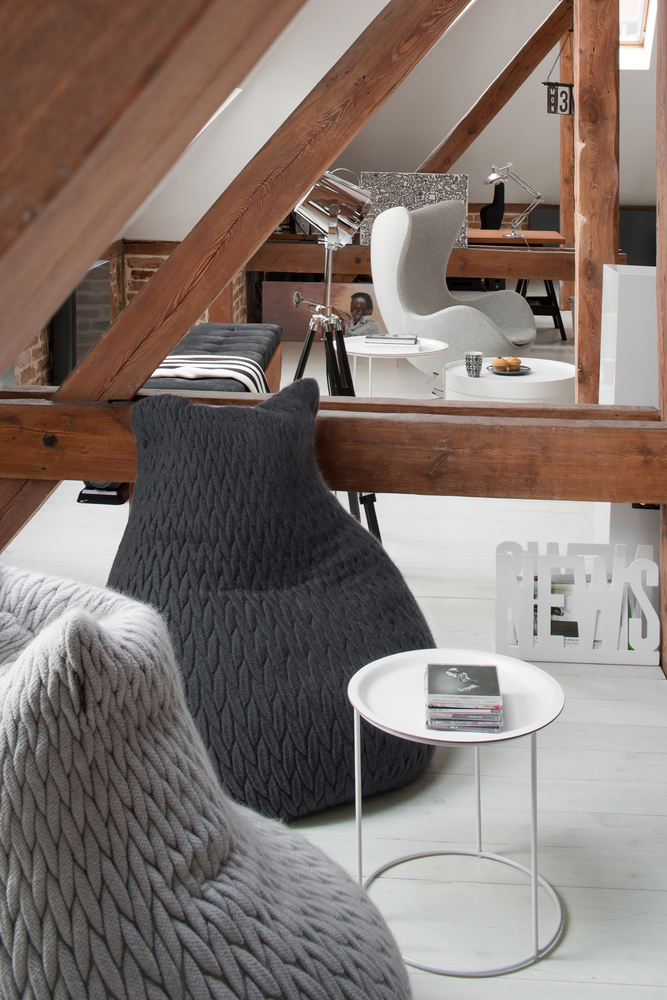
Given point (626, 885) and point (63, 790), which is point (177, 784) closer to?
point (63, 790)

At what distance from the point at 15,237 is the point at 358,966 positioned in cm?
118

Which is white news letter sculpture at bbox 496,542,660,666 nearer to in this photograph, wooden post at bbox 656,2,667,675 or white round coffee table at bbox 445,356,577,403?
wooden post at bbox 656,2,667,675

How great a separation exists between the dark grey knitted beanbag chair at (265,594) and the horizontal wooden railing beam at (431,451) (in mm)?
397

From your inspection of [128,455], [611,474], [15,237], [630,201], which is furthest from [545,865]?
[630,201]

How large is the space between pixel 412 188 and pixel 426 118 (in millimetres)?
2082

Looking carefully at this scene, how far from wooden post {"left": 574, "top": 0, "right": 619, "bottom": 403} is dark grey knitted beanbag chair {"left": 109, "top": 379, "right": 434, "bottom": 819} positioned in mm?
1958

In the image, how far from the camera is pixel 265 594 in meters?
2.30

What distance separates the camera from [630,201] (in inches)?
369

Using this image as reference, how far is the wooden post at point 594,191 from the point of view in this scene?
409cm

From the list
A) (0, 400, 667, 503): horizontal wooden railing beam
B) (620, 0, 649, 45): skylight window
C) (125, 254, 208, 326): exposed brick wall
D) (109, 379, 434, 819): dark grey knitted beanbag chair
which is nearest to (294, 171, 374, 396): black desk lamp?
(0, 400, 667, 503): horizontal wooden railing beam

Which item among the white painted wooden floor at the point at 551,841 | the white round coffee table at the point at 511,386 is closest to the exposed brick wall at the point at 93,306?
the white round coffee table at the point at 511,386

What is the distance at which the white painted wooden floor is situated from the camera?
176 centimetres

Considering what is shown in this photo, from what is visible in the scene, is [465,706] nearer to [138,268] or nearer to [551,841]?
[551,841]

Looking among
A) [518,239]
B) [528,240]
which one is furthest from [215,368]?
[528,240]
